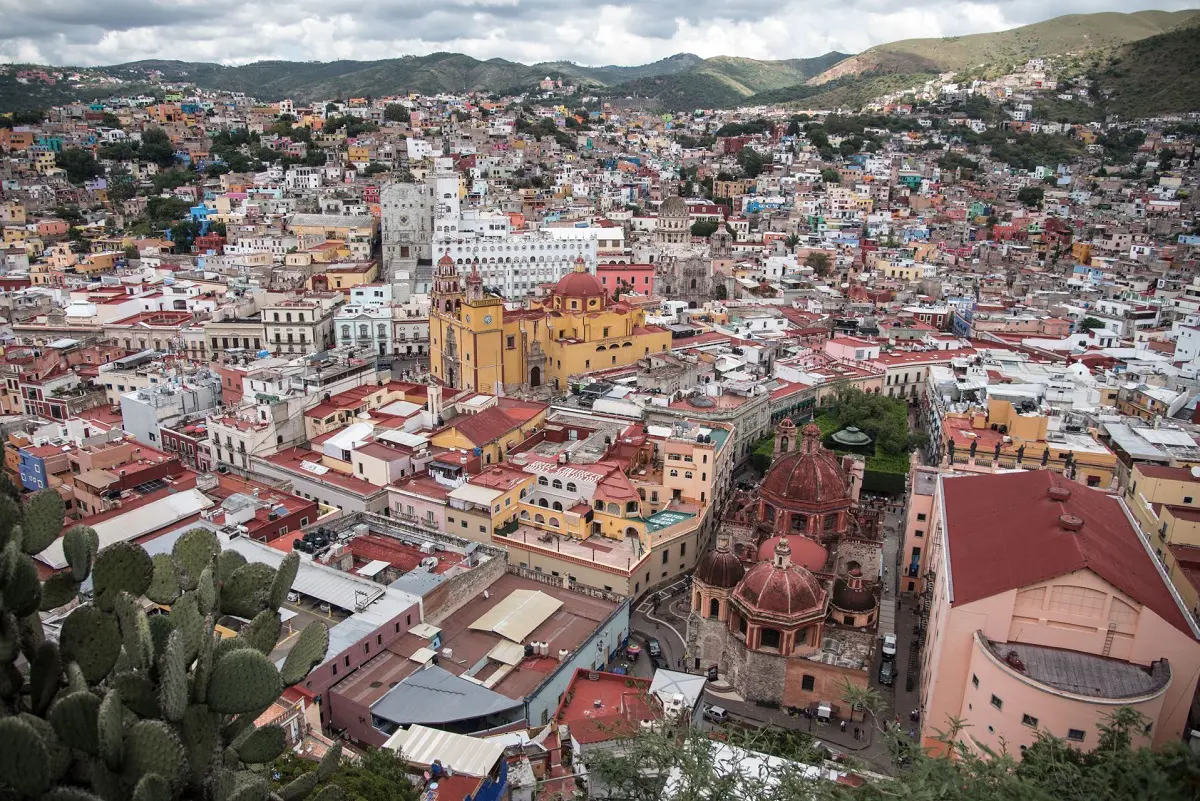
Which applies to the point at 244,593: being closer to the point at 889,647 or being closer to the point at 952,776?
the point at 952,776

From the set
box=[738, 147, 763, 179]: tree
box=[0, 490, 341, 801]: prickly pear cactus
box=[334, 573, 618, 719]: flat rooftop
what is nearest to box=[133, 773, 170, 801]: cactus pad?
box=[0, 490, 341, 801]: prickly pear cactus

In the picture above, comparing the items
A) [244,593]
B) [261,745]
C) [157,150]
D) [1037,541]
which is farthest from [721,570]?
[157,150]

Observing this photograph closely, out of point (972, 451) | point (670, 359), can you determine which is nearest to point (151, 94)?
point (670, 359)

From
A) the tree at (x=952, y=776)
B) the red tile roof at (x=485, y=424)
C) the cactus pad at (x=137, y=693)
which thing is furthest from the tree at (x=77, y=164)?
the cactus pad at (x=137, y=693)

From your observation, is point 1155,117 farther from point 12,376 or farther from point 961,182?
point 12,376

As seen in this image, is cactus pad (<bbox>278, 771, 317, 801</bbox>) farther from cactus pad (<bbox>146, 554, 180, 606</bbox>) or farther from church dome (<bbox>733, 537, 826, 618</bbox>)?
church dome (<bbox>733, 537, 826, 618</bbox>)
